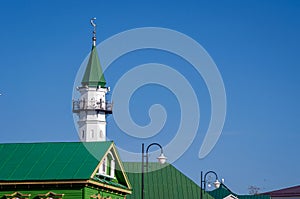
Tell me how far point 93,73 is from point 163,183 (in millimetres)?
28012

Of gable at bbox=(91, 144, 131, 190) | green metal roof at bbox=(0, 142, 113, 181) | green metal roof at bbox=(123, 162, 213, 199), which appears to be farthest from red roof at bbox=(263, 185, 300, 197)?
green metal roof at bbox=(0, 142, 113, 181)

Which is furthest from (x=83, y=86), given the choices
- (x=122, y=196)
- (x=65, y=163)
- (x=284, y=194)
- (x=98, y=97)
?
(x=65, y=163)

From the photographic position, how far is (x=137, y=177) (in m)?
67.7

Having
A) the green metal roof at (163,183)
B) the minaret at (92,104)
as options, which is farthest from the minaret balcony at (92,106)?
the green metal roof at (163,183)

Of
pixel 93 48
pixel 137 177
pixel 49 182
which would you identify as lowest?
pixel 49 182

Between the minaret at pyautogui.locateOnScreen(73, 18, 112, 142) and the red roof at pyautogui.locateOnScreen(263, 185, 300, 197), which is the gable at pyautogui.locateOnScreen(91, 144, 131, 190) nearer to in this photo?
the minaret at pyautogui.locateOnScreen(73, 18, 112, 142)

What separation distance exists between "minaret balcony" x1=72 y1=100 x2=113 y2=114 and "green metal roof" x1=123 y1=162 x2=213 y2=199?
2431 centimetres

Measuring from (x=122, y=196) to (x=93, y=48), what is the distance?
40706mm

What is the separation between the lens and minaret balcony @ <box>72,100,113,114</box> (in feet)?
303

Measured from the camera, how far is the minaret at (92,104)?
9238 centimetres

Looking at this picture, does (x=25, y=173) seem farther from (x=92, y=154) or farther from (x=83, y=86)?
(x=83, y=86)

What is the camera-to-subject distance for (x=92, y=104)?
92.8m

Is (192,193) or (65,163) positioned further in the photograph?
(192,193)

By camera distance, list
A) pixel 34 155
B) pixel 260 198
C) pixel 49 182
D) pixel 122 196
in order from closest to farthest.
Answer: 1. pixel 49 182
2. pixel 34 155
3. pixel 122 196
4. pixel 260 198
